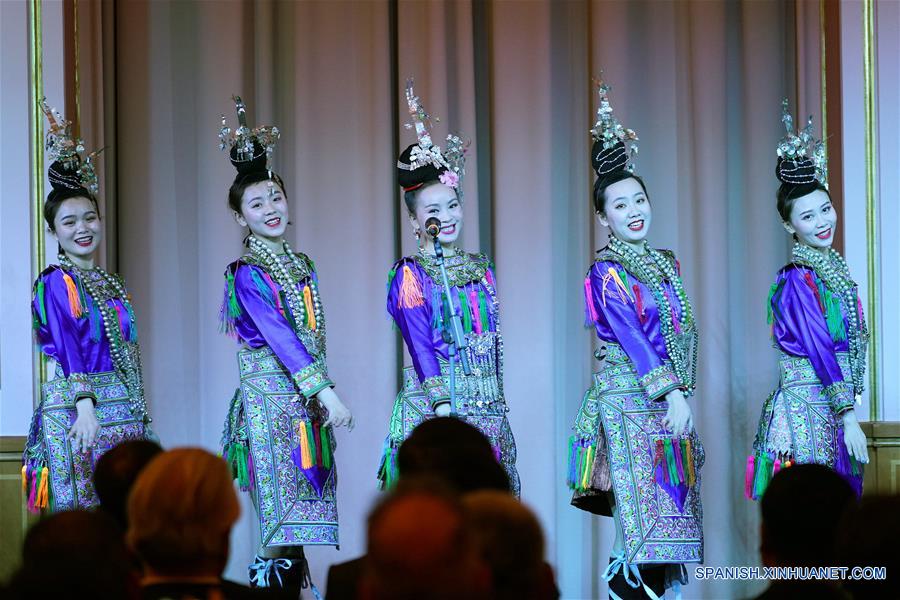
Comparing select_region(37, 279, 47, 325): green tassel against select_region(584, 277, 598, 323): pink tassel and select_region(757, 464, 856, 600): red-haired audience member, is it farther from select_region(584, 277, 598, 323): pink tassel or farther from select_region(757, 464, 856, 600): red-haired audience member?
select_region(757, 464, 856, 600): red-haired audience member

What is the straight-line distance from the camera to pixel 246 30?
6180 millimetres

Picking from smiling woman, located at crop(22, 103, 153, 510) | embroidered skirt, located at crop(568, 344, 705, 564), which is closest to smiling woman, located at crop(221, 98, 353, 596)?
smiling woman, located at crop(22, 103, 153, 510)

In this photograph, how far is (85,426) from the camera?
4559 mm

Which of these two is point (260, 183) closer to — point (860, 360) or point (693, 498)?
point (693, 498)

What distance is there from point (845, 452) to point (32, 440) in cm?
280

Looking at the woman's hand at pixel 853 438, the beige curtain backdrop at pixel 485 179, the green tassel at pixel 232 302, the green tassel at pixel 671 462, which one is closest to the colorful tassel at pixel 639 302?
the green tassel at pixel 671 462

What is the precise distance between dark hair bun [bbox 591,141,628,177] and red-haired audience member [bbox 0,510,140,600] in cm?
310

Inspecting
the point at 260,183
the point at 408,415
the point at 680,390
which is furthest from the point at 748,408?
the point at 260,183

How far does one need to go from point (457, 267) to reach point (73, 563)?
294 centimetres

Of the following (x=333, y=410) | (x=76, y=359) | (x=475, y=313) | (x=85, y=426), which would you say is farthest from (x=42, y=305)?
(x=475, y=313)

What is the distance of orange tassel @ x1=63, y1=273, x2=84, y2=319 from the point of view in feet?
15.4

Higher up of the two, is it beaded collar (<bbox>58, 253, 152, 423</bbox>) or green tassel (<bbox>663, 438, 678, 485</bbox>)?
beaded collar (<bbox>58, 253, 152, 423</bbox>)

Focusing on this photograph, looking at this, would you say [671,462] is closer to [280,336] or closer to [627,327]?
[627,327]

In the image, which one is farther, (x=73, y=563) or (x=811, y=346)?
(x=811, y=346)
